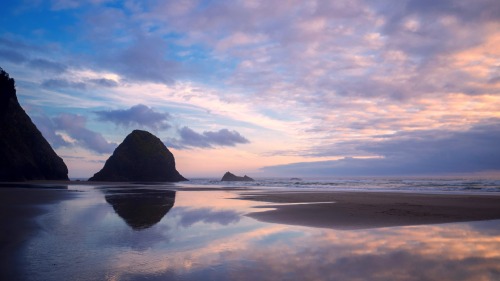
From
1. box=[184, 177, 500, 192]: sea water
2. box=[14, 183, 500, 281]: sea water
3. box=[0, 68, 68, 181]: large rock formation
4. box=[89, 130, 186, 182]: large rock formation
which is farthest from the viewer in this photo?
box=[89, 130, 186, 182]: large rock formation

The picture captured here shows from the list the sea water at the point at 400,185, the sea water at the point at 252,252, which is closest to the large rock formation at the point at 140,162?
the sea water at the point at 400,185

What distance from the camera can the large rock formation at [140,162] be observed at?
9575 cm

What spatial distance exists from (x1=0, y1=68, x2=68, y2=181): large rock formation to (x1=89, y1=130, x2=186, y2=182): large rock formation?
2720 cm

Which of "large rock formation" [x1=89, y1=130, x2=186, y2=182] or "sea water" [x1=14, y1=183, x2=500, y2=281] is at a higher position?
"large rock formation" [x1=89, y1=130, x2=186, y2=182]

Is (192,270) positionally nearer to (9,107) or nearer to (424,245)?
(424,245)

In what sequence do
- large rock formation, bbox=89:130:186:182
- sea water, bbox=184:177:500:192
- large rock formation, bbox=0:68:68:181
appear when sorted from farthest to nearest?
large rock formation, bbox=89:130:186:182 → large rock formation, bbox=0:68:68:181 → sea water, bbox=184:177:500:192

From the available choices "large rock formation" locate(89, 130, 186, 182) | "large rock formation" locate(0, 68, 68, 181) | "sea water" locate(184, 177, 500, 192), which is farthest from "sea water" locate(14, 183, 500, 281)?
"large rock formation" locate(89, 130, 186, 182)

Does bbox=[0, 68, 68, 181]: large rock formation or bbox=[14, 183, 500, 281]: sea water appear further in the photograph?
bbox=[0, 68, 68, 181]: large rock formation

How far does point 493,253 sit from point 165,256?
7.78 metres

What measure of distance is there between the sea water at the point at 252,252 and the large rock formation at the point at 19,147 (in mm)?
55338

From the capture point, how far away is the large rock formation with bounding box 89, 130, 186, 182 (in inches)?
3770

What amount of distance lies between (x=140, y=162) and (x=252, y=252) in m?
101

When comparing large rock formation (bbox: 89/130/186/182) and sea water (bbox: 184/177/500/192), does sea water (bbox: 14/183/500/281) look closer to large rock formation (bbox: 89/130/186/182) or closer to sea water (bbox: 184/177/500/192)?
sea water (bbox: 184/177/500/192)

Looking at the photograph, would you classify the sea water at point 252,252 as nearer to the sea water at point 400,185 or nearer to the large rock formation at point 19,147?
the sea water at point 400,185
